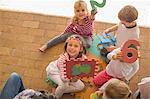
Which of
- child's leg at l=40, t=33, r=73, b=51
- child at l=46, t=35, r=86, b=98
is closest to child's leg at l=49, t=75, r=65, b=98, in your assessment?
child at l=46, t=35, r=86, b=98

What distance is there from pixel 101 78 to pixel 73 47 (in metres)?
0.27

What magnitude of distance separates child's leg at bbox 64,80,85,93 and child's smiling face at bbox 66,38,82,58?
175 mm

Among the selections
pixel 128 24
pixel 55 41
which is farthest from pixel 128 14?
pixel 55 41

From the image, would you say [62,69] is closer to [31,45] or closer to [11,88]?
[11,88]

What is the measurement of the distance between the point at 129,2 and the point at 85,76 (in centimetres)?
104

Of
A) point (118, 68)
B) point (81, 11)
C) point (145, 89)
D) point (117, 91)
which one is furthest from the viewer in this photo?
point (81, 11)

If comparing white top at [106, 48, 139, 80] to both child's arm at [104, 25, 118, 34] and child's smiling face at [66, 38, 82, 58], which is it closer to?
child's smiling face at [66, 38, 82, 58]

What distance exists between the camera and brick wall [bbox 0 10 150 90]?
246 cm

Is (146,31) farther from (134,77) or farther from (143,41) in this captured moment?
(134,77)

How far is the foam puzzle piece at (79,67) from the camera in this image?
6.94 feet

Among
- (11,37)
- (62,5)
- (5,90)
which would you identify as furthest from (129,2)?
(5,90)

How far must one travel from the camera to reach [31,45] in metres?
2.64

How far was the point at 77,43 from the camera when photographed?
2240 mm

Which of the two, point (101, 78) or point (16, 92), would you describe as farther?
point (101, 78)
